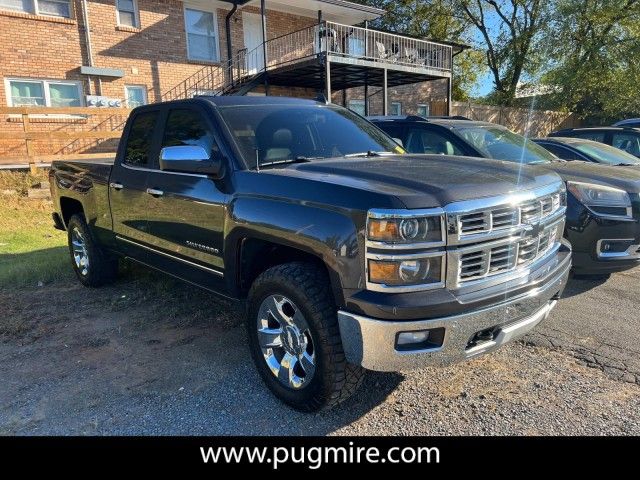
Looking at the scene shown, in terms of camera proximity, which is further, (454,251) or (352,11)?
(352,11)

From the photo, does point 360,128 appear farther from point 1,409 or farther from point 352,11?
point 352,11

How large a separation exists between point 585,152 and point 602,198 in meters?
2.41

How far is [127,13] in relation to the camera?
14.0 m

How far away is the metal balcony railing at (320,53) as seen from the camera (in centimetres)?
1491

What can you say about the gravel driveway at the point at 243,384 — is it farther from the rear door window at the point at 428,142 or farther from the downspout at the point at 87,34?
the downspout at the point at 87,34

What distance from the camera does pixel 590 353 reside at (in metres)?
3.67

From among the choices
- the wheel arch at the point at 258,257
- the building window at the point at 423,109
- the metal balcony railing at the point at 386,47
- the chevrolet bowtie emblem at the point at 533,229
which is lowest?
the wheel arch at the point at 258,257

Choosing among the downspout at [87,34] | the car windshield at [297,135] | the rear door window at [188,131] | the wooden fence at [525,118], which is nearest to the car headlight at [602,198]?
the car windshield at [297,135]

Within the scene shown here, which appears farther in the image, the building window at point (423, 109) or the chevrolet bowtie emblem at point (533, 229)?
the building window at point (423, 109)

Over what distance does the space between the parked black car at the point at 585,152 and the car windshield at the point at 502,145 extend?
0.96 m

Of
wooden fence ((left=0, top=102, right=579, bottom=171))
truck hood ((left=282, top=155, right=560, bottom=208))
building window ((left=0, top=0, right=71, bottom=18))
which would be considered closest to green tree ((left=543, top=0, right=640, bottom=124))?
wooden fence ((left=0, top=102, right=579, bottom=171))

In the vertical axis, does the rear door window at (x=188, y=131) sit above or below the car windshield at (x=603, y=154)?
above

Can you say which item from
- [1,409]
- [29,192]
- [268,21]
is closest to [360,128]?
[1,409]
